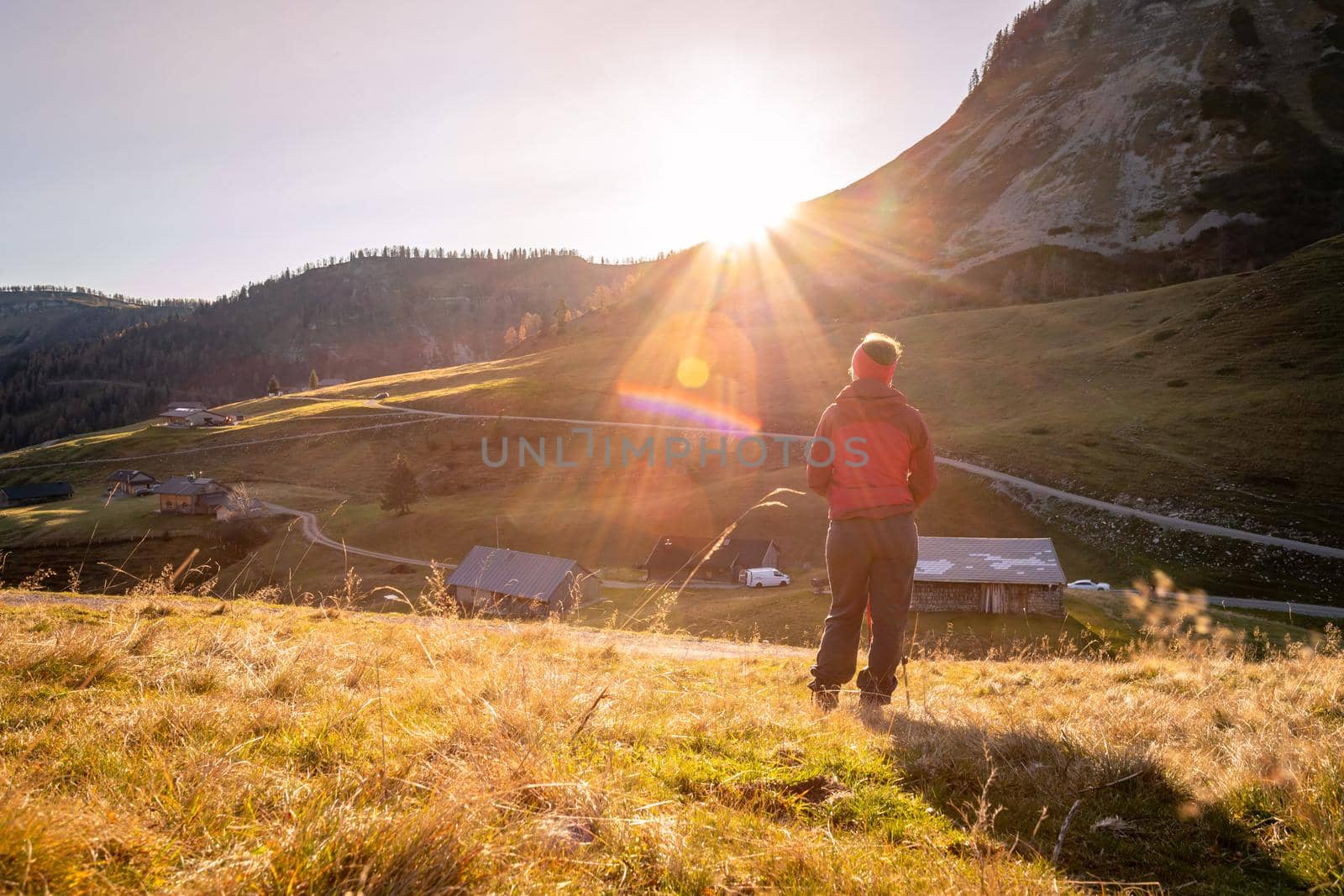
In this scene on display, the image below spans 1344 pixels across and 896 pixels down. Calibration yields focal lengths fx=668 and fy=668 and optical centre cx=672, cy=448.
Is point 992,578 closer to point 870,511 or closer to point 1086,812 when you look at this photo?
point 870,511

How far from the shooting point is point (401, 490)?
6856 centimetres

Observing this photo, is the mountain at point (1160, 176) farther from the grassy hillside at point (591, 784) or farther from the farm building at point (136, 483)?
the grassy hillside at point (591, 784)

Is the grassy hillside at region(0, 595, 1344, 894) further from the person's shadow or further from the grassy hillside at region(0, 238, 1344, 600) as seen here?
the grassy hillside at region(0, 238, 1344, 600)

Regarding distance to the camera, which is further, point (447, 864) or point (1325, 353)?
point (1325, 353)

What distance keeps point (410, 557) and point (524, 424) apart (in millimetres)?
37006

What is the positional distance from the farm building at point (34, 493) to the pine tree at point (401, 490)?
5116cm

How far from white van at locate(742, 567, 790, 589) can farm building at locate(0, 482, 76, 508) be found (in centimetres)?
9070

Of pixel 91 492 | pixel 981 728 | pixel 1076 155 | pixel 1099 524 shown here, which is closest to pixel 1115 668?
pixel 981 728

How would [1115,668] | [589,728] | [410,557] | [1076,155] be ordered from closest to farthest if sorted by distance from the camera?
1. [589,728]
2. [1115,668]
3. [410,557]
4. [1076,155]

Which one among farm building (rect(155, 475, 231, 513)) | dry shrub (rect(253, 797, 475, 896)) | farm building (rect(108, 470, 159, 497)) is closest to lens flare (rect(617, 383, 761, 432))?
farm building (rect(155, 475, 231, 513))

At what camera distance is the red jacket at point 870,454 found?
6.76 meters

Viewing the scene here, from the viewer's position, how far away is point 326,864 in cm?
203

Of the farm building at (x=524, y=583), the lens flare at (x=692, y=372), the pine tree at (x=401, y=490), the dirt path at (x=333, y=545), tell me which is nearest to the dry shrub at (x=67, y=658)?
the farm building at (x=524, y=583)

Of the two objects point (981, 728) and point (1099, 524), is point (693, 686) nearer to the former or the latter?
point (981, 728)
